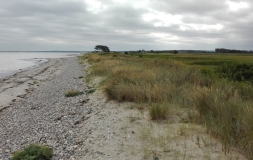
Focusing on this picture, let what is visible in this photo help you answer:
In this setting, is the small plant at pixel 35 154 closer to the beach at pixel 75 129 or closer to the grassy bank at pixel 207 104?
the beach at pixel 75 129

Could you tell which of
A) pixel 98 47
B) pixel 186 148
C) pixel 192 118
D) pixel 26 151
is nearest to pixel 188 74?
pixel 192 118

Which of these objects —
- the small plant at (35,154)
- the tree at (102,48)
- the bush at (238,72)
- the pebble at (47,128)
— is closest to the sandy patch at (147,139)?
the pebble at (47,128)

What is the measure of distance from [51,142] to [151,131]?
2619 millimetres

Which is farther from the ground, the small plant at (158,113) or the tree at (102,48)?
the tree at (102,48)

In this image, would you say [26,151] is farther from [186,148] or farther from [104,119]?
[186,148]

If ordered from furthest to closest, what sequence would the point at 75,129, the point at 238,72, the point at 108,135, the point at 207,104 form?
1. the point at 238,72
2. the point at 75,129
3. the point at 207,104
4. the point at 108,135

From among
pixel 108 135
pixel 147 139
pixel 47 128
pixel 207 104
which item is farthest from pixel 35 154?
pixel 207 104

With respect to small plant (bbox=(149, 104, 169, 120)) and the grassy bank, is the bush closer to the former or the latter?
the grassy bank

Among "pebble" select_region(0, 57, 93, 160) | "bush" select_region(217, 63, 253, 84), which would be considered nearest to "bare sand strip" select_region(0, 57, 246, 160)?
"pebble" select_region(0, 57, 93, 160)

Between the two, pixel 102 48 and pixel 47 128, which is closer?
pixel 47 128

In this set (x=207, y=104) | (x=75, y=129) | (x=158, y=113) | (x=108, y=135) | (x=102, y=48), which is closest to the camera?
(x=108, y=135)

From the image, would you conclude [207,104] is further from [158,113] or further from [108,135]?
[108,135]

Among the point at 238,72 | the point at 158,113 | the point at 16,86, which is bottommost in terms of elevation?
the point at 16,86

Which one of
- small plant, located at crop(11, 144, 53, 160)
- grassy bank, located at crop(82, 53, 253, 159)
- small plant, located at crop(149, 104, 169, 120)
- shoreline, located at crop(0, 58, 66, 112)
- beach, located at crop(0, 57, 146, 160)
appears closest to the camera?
grassy bank, located at crop(82, 53, 253, 159)
